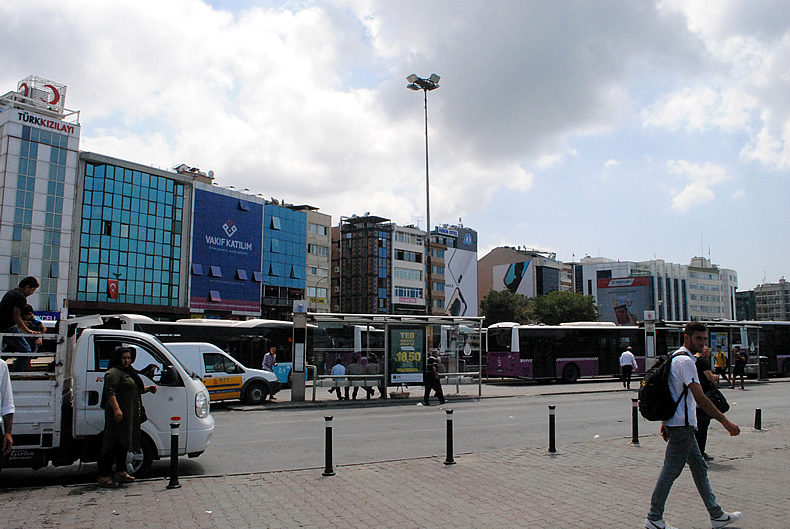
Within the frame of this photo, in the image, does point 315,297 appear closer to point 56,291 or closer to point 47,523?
point 56,291

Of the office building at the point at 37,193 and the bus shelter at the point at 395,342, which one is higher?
the office building at the point at 37,193

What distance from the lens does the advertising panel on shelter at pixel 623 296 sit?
140 m

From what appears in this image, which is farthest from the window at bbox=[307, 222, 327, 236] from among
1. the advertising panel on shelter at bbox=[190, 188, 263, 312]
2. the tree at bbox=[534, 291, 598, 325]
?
the tree at bbox=[534, 291, 598, 325]

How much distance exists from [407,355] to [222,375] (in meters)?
6.11

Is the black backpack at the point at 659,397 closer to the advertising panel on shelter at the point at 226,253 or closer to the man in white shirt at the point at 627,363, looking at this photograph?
the man in white shirt at the point at 627,363

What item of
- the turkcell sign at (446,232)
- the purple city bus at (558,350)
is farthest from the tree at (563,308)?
the purple city bus at (558,350)

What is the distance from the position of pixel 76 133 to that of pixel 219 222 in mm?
14604

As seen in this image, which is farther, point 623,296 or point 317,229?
point 623,296

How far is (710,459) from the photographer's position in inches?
370

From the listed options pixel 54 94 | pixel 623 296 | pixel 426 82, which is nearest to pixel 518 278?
pixel 623 296

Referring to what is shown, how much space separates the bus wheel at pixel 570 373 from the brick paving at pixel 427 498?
857 inches

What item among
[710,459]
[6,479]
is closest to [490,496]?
[710,459]

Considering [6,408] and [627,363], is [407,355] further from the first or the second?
[6,408]

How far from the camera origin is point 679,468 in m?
5.68
